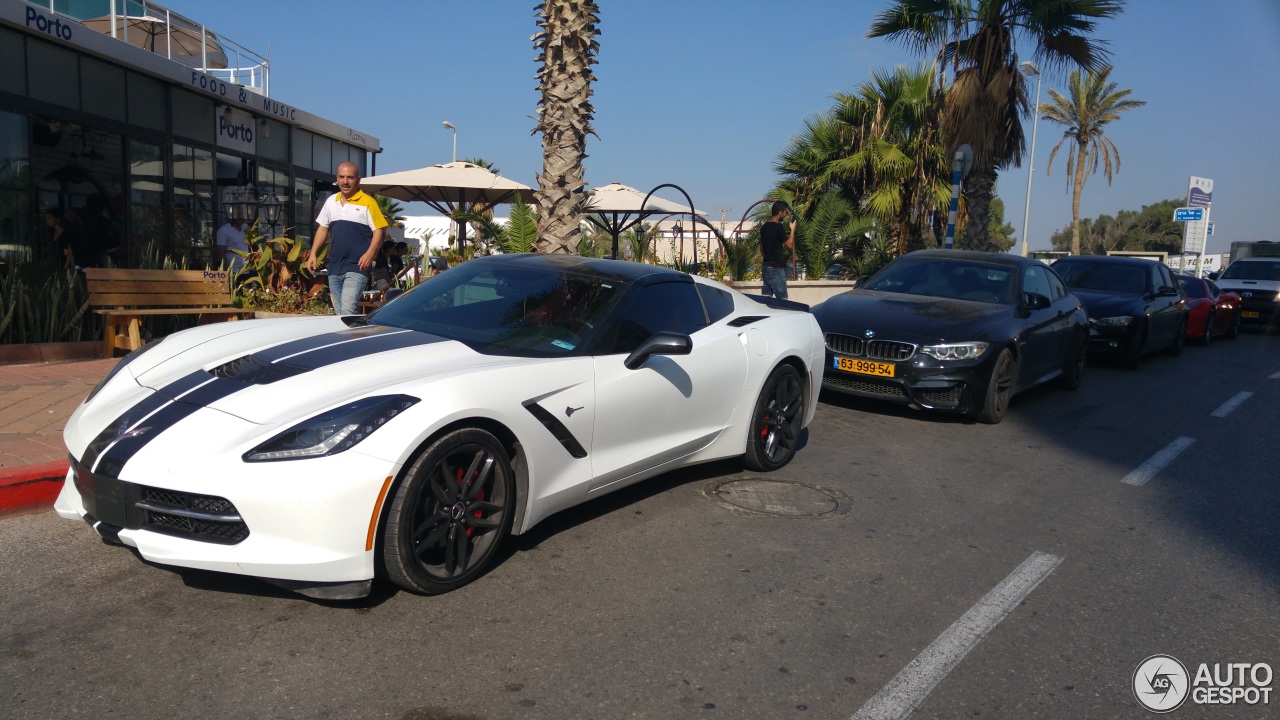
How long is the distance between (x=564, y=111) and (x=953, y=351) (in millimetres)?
5157

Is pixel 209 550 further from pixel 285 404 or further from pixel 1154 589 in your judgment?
pixel 1154 589

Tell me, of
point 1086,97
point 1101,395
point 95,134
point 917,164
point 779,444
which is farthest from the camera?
point 1086,97

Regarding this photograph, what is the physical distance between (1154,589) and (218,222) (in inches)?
606

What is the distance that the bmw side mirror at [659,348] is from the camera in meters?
4.44

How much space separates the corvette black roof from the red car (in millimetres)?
13441

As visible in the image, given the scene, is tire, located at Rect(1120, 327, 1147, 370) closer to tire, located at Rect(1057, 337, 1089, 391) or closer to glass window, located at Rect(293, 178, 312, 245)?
tire, located at Rect(1057, 337, 1089, 391)

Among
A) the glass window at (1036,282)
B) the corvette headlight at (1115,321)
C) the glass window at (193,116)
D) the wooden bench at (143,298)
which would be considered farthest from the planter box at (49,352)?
the corvette headlight at (1115,321)

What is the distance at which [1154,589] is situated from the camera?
4223mm

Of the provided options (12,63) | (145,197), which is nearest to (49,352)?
(12,63)

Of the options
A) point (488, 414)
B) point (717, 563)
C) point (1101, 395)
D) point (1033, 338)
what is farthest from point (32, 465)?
point (1101, 395)

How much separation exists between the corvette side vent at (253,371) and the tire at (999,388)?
604cm

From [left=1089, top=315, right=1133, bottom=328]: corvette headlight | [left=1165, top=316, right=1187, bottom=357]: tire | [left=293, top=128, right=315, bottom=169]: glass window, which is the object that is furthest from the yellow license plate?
[left=293, top=128, right=315, bottom=169]: glass window

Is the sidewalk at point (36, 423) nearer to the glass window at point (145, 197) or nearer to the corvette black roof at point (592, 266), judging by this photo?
the corvette black roof at point (592, 266)

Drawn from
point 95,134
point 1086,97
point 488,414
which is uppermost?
point 1086,97
